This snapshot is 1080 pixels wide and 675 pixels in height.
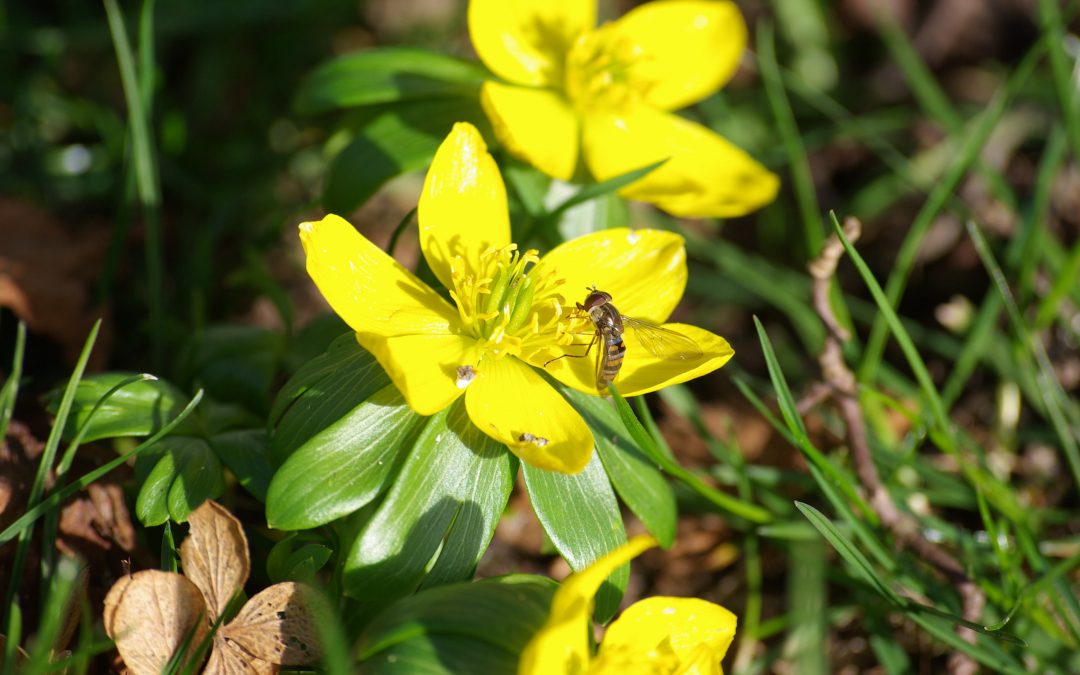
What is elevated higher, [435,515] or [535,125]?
[535,125]

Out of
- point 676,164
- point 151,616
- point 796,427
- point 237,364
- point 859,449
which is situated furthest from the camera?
point 676,164

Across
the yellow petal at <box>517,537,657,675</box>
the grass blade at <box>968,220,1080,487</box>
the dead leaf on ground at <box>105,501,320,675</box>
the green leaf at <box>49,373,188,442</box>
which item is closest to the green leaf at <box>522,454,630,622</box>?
the yellow petal at <box>517,537,657,675</box>

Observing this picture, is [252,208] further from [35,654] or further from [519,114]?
[35,654]

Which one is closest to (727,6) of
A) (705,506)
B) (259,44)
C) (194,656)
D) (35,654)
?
(705,506)

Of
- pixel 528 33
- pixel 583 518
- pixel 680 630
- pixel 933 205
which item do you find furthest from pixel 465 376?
pixel 933 205

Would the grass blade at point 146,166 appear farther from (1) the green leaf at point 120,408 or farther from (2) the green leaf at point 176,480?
(2) the green leaf at point 176,480

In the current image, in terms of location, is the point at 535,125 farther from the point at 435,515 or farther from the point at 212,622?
the point at 212,622
